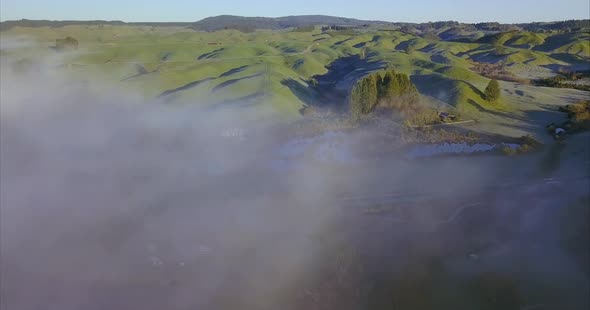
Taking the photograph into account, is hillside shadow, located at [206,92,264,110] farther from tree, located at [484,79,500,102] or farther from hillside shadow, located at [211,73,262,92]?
tree, located at [484,79,500,102]

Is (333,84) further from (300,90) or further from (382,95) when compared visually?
(382,95)

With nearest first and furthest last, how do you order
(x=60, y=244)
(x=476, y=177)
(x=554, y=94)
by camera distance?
(x=60, y=244) → (x=476, y=177) → (x=554, y=94)

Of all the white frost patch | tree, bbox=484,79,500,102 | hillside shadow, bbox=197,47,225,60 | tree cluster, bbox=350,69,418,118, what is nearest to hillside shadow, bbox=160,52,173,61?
hillside shadow, bbox=197,47,225,60

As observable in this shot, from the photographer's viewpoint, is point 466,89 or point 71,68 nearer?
point 466,89

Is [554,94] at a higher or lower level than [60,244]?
higher

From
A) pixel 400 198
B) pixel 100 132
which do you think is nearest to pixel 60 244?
pixel 400 198

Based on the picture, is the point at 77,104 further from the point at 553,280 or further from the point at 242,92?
A: the point at 553,280

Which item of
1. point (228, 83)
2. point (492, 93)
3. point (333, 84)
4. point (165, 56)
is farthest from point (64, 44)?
point (492, 93)

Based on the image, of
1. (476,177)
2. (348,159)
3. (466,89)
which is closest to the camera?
(476,177)
